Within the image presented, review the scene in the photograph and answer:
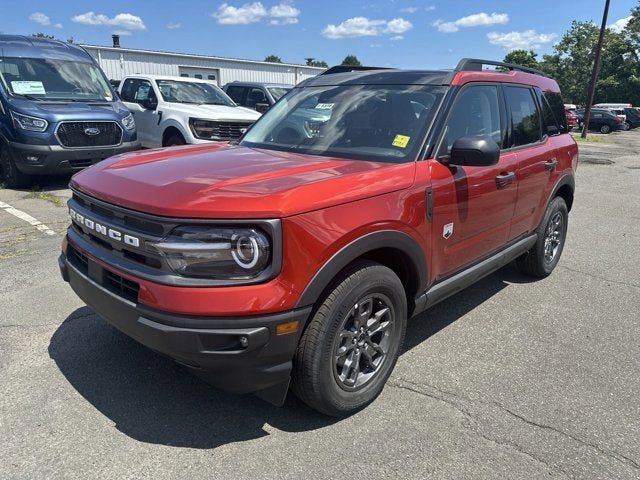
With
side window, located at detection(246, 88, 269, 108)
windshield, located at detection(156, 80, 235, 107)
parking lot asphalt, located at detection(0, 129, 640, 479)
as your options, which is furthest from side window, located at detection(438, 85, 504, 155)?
side window, located at detection(246, 88, 269, 108)

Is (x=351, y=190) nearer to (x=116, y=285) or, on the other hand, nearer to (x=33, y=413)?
(x=116, y=285)

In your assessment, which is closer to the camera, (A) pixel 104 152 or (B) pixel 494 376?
(B) pixel 494 376

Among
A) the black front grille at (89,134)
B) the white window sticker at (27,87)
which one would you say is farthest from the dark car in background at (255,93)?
the white window sticker at (27,87)

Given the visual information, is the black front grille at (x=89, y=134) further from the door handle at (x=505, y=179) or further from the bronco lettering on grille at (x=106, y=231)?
the door handle at (x=505, y=179)

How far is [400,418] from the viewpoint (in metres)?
2.77

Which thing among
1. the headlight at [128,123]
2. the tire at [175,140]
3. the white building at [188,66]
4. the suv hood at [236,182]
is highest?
the white building at [188,66]

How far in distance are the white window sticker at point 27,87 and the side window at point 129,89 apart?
2754 mm

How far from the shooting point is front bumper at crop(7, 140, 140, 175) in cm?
782

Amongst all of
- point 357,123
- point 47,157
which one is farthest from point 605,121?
point 357,123

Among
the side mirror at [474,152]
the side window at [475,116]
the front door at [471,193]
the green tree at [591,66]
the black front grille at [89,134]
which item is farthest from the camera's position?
the green tree at [591,66]

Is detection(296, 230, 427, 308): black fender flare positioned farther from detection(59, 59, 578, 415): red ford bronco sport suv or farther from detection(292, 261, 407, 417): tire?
detection(292, 261, 407, 417): tire

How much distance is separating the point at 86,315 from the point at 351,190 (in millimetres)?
2477

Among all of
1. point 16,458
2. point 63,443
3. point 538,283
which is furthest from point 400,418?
point 538,283

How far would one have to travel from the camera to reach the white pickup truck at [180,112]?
30.5 feet
